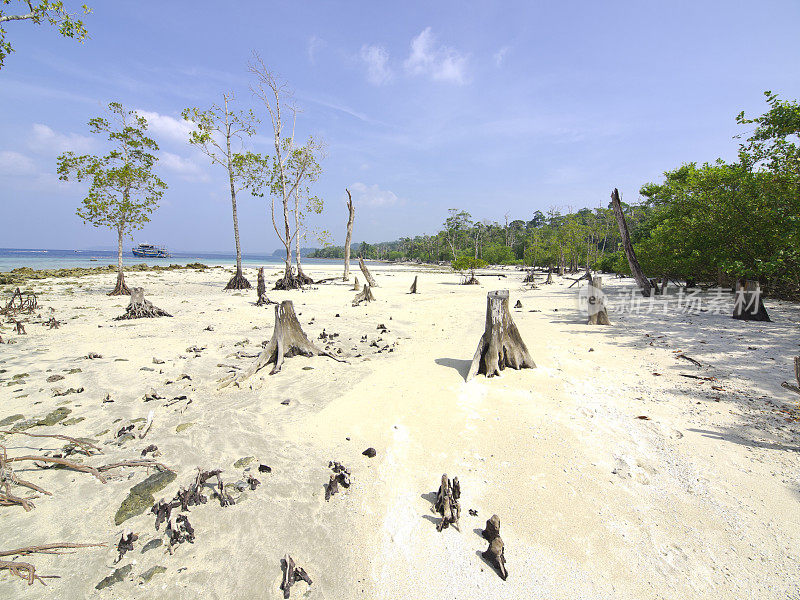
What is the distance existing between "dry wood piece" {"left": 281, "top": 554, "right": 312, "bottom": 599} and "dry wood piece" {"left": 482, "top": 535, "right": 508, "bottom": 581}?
149 centimetres

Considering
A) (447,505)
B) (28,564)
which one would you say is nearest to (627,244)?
(447,505)

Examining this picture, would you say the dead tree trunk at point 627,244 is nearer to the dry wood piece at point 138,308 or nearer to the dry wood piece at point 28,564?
the dry wood piece at point 28,564

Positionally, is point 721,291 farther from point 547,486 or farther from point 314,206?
point 314,206

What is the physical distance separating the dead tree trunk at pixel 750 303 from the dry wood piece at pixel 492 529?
1278 centimetres

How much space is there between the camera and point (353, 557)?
288cm

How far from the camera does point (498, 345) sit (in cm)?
683

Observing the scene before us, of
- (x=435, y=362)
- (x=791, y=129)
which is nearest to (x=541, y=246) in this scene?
(x=791, y=129)

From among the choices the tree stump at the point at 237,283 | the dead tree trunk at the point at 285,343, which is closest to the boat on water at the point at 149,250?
the tree stump at the point at 237,283

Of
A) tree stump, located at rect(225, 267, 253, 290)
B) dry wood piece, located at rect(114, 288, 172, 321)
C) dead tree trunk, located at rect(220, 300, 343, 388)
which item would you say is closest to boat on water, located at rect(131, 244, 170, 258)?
tree stump, located at rect(225, 267, 253, 290)

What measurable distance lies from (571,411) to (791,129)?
1138 cm

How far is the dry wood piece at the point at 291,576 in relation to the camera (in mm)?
2585

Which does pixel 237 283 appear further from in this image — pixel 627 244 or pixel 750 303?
pixel 750 303

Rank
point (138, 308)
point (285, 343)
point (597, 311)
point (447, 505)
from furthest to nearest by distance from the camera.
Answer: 1. point (138, 308)
2. point (597, 311)
3. point (285, 343)
4. point (447, 505)

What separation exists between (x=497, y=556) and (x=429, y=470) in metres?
1.27
